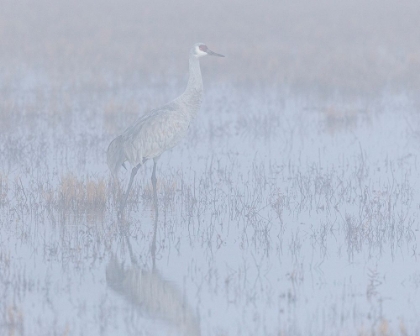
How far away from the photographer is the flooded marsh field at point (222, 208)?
5.48 metres

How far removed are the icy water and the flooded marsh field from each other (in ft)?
0.06

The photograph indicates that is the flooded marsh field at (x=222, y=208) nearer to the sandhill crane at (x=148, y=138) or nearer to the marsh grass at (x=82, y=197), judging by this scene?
the marsh grass at (x=82, y=197)

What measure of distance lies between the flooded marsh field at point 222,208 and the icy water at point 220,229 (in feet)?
0.06

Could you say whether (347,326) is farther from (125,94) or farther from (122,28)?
(122,28)

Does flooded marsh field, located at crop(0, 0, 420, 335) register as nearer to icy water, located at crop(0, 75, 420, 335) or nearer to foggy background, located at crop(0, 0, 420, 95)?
icy water, located at crop(0, 75, 420, 335)

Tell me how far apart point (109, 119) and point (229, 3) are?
2491 cm

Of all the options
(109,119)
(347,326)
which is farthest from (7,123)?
(347,326)

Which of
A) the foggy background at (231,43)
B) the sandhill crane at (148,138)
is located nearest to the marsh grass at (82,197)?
the sandhill crane at (148,138)

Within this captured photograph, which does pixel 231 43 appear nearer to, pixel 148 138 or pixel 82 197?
pixel 148 138

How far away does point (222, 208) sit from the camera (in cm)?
794

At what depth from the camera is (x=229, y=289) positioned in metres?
5.82

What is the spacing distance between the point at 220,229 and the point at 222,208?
24.0 inches

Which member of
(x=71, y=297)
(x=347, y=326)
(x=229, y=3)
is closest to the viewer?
(x=347, y=326)

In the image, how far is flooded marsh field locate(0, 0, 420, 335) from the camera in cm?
548
